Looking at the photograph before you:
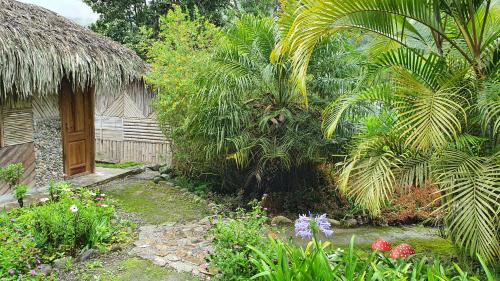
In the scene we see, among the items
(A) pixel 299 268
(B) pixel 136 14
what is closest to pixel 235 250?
(A) pixel 299 268

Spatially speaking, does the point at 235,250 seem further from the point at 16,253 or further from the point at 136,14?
the point at 136,14

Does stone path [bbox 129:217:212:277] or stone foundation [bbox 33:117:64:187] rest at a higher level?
stone foundation [bbox 33:117:64:187]

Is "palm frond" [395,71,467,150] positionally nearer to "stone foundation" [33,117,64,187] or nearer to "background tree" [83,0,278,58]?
"stone foundation" [33,117,64,187]

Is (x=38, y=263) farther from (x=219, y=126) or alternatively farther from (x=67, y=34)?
(x=67, y=34)

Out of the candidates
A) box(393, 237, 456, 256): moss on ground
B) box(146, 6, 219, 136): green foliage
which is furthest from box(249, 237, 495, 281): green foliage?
box(146, 6, 219, 136): green foliage

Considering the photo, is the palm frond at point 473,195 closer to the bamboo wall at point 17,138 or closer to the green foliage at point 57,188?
the green foliage at point 57,188

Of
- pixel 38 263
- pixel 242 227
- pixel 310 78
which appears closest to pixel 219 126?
pixel 310 78

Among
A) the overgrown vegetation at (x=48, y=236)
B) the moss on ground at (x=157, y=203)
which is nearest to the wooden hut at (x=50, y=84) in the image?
the moss on ground at (x=157, y=203)

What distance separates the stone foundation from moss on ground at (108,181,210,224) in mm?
1121

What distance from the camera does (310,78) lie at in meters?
6.29

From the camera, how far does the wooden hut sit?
20.7 ft

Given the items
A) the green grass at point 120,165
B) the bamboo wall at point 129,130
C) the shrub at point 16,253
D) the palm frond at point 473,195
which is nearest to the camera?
the palm frond at point 473,195

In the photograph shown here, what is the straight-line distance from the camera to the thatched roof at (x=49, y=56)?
20.1 ft

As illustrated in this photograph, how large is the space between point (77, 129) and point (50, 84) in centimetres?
159
